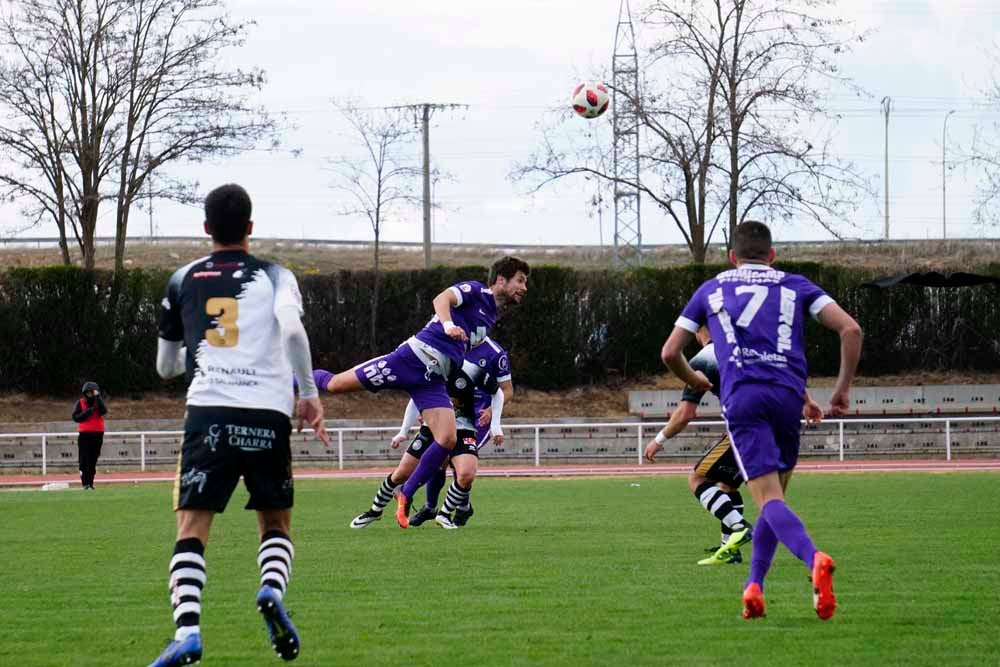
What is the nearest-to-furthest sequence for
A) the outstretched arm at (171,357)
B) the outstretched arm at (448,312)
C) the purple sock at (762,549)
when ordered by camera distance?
the outstretched arm at (171,357)
the purple sock at (762,549)
the outstretched arm at (448,312)

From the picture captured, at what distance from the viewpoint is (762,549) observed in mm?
7328

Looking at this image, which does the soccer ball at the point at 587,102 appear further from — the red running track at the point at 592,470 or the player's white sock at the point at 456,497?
the player's white sock at the point at 456,497

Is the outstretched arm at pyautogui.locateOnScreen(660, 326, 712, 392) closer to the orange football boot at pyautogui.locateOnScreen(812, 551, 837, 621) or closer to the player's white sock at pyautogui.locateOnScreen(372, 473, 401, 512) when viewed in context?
the orange football boot at pyautogui.locateOnScreen(812, 551, 837, 621)

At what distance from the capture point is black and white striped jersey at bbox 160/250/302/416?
6.13 m

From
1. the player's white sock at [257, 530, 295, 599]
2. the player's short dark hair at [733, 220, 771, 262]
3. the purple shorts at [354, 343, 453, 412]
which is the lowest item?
the player's white sock at [257, 530, 295, 599]

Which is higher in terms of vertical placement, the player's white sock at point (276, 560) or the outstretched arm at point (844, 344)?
the outstretched arm at point (844, 344)

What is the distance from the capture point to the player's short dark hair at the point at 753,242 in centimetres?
748

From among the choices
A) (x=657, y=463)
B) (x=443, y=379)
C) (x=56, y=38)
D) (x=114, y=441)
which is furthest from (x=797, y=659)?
(x=56, y=38)

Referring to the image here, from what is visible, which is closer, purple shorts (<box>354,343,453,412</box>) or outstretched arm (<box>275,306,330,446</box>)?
outstretched arm (<box>275,306,330,446</box>)

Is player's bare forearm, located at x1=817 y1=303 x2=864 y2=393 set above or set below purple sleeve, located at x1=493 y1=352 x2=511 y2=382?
above

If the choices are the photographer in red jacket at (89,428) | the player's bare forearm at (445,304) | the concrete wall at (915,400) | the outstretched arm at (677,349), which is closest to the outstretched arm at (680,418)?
the player's bare forearm at (445,304)

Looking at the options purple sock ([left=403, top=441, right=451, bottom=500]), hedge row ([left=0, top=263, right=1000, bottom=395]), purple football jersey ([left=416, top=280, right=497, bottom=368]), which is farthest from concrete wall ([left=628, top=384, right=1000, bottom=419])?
purple football jersey ([left=416, top=280, right=497, bottom=368])

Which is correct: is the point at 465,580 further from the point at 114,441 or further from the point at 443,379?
the point at 114,441

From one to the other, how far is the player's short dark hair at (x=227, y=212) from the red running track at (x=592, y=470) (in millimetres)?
20526
